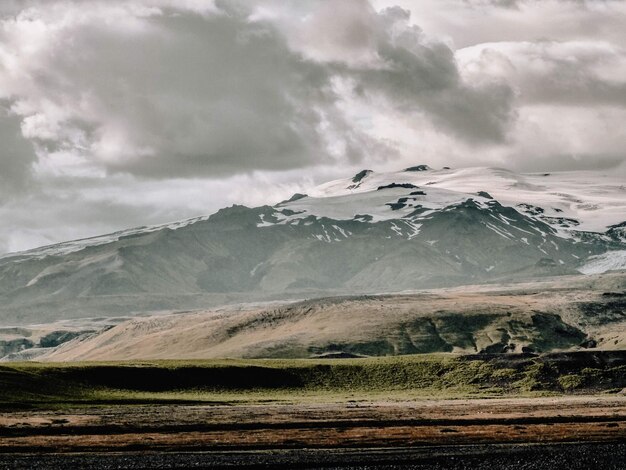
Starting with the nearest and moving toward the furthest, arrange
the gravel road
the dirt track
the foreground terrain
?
the gravel road < the foreground terrain < the dirt track

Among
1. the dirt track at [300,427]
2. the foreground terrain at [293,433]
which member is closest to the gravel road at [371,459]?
the foreground terrain at [293,433]

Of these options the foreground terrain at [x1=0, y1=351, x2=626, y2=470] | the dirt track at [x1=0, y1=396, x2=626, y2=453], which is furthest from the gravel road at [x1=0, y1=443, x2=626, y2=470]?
the dirt track at [x1=0, y1=396, x2=626, y2=453]

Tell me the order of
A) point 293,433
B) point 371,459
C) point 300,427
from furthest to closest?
1. point 300,427
2. point 293,433
3. point 371,459

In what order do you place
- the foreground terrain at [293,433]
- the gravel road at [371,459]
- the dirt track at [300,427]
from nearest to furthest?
1. the gravel road at [371,459]
2. the foreground terrain at [293,433]
3. the dirt track at [300,427]

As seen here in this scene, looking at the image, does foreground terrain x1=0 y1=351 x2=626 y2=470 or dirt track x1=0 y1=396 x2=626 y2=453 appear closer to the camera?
foreground terrain x1=0 y1=351 x2=626 y2=470

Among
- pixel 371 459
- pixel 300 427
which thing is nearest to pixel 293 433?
pixel 300 427

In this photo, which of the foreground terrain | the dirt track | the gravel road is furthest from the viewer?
the dirt track

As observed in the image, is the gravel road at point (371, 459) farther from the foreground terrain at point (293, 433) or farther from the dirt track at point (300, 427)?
the dirt track at point (300, 427)

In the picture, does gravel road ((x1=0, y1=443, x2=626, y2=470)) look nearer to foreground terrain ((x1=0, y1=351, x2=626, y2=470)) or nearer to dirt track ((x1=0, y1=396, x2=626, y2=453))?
foreground terrain ((x1=0, y1=351, x2=626, y2=470))

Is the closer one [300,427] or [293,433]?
[293,433]

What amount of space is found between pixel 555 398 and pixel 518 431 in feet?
278

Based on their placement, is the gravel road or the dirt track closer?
the gravel road

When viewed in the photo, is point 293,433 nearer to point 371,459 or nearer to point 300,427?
point 300,427

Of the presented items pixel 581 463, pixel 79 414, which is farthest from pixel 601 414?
pixel 79 414
